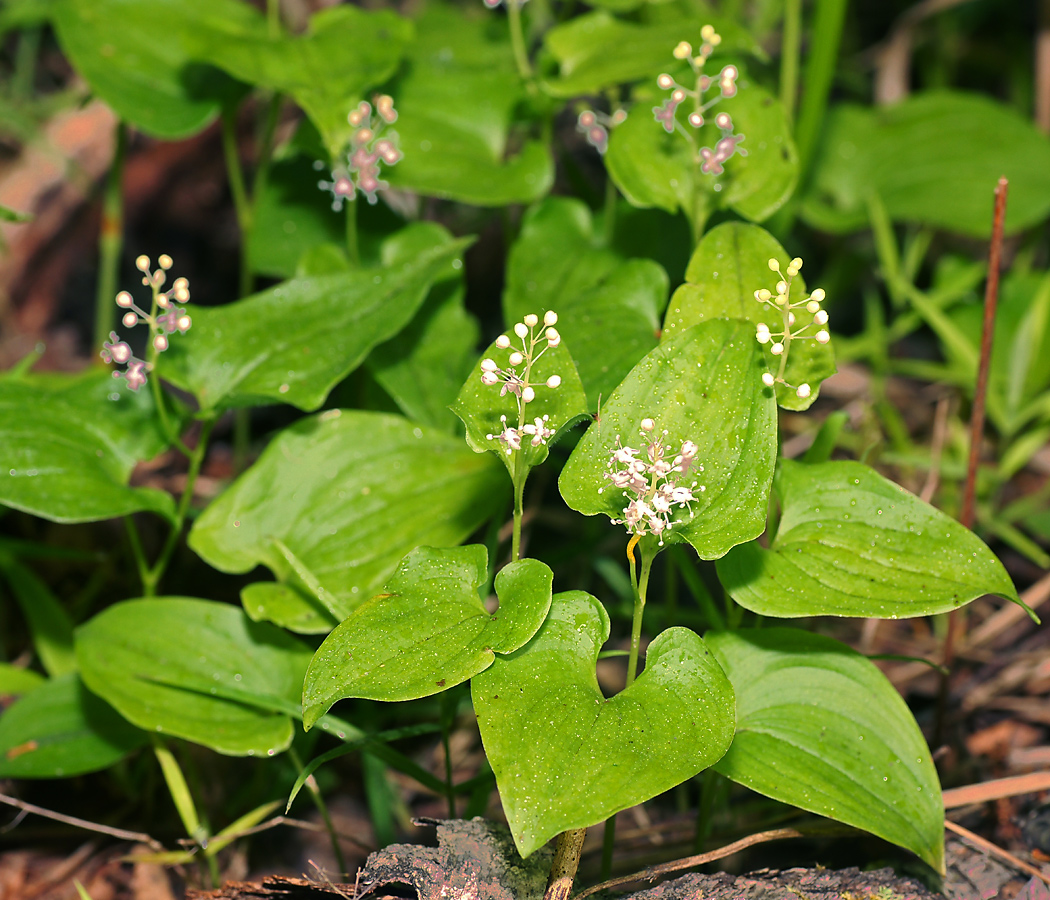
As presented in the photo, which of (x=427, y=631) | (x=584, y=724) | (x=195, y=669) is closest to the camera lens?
(x=584, y=724)

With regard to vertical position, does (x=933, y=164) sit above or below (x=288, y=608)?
above

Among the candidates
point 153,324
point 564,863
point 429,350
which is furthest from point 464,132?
point 564,863

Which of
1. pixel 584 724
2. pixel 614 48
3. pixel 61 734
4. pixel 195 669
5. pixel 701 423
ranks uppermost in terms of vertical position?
pixel 614 48

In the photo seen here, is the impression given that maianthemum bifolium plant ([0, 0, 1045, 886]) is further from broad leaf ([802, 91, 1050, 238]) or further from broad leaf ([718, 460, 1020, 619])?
broad leaf ([802, 91, 1050, 238])

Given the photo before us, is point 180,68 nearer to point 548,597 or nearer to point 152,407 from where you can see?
point 152,407

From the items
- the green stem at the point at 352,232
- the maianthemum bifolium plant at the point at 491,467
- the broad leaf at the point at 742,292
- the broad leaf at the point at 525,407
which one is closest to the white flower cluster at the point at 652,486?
the maianthemum bifolium plant at the point at 491,467

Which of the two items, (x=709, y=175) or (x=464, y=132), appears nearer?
(x=709, y=175)

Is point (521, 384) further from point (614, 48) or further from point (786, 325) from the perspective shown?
point (614, 48)

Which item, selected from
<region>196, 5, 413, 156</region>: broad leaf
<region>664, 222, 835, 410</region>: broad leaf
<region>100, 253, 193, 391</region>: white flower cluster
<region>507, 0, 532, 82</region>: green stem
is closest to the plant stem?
<region>664, 222, 835, 410</region>: broad leaf
